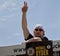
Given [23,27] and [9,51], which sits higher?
[23,27]

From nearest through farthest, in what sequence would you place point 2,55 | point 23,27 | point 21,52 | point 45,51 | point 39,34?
1. point 45,51
2. point 39,34
3. point 23,27
4. point 21,52
5. point 2,55

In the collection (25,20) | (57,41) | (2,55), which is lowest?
(2,55)

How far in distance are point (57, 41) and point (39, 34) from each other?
29024 millimetres

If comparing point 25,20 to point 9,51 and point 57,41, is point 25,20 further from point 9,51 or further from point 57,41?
point 9,51

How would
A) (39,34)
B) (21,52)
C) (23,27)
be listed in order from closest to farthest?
(39,34) < (23,27) < (21,52)

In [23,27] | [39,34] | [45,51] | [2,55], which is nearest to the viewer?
[45,51]

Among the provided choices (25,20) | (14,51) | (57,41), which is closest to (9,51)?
(14,51)

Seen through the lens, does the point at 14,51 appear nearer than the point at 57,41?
No

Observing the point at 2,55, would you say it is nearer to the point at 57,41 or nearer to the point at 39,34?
the point at 57,41

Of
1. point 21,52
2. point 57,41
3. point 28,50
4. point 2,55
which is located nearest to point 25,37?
point 28,50

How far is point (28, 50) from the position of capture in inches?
117

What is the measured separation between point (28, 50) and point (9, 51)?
35.3 metres

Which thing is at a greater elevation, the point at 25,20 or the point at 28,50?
the point at 25,20

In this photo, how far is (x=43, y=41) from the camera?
296 cm
